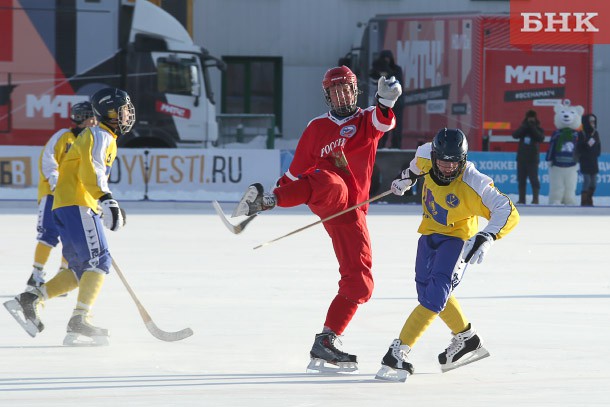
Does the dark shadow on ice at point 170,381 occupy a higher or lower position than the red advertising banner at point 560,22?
lower

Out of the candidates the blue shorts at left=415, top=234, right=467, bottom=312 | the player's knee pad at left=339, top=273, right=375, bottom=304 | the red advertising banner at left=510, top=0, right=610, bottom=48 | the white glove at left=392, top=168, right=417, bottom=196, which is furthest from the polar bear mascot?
the blue shorts at left=415, top=234, right=467, bottom=312

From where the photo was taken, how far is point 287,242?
46.1ft

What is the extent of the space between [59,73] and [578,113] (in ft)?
29.2

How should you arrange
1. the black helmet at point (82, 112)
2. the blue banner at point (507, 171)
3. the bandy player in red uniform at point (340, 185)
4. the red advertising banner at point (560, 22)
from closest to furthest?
1. the bandy player in red uniform at point (340, 185)
2. the black helmet at point (82, 112)
3. the blue banner at point (507, 171)
4. the red advertising banner at point (560, 22)

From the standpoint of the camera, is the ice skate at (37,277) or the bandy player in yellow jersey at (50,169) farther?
the ice skate at (37,277)

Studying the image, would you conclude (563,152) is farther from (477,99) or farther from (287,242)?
(287,242)

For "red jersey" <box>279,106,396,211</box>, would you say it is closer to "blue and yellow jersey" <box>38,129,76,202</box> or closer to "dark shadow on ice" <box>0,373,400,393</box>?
"dark shadow on ice" <box>0,373,400,393</box>

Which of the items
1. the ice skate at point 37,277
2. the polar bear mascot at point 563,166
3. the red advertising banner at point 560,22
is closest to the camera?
the ice skate at point 37,277

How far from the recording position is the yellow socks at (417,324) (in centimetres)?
639

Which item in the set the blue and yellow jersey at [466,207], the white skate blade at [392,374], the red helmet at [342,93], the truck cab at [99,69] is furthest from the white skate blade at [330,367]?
the truck cab at [99,69]

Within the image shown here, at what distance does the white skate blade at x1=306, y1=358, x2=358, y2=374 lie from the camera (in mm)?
6633

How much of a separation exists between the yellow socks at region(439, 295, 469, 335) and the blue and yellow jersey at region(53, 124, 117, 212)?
2.02 meters

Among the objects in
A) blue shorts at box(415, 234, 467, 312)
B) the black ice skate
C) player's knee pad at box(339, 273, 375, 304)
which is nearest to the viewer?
blue shorts at box(415, 234, 467, 312)

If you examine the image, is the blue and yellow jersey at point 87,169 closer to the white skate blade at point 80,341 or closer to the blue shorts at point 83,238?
the blue shorts at point 83,238
